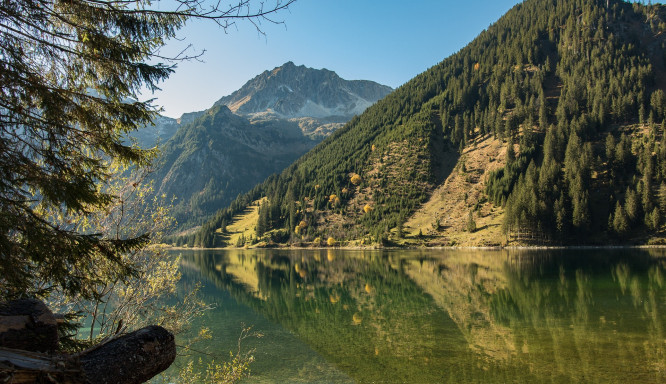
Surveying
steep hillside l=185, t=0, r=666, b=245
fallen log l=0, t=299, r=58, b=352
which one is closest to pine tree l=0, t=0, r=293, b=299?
fallen log l=0, t=299, r=58, b=352

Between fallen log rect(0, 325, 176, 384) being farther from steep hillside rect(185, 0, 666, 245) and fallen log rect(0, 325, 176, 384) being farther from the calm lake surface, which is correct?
steep hillside rect(185, 0, 666, 245)

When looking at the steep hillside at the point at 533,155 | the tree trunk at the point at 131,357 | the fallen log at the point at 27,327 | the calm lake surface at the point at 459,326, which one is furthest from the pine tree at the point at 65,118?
the steep hillside at the point at 533,155

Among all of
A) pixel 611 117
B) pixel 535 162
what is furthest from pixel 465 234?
pixel 611 117

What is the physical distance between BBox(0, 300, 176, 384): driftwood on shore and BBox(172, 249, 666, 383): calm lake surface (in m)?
17.5

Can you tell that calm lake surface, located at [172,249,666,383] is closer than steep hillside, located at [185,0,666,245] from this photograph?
Yes

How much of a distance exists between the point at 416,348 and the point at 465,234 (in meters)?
95.0

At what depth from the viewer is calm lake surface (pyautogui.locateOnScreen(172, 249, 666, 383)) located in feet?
65.0

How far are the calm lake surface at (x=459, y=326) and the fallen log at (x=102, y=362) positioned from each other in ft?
57.3

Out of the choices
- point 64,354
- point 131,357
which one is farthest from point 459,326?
point 64,354

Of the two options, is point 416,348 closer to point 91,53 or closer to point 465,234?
point 91,53

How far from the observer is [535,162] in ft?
421

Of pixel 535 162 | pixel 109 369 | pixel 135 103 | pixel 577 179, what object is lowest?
pixel 109 369

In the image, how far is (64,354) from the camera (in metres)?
3.87

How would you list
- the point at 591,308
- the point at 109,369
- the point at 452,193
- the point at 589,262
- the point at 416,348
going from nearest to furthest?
the point at 109,369 → the point at 416,348 → the point at 591,308 → the point at 589,262 → the point at 452,193
